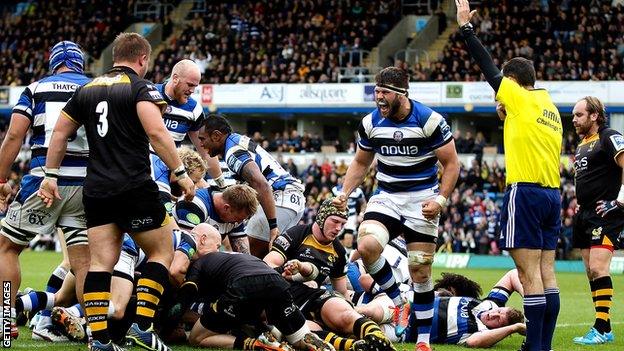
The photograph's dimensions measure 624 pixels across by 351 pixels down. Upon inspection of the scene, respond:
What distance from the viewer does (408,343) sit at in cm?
1045

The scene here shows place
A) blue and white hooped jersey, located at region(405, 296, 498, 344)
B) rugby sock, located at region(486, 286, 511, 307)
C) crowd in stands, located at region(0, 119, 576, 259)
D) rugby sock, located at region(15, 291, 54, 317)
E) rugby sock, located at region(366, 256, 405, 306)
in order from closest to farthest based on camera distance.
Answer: rugby sock, located at region(366, 256, 405, 306) < rugby sock, located at region(15, 291, 54, 317) < blue and white hooped jersey, located at region(405, 296, 498, 344) < rugby sock, located at region(486, 286, 511, 307) < crowd in stands, located at region(0, 119, 576, 259)

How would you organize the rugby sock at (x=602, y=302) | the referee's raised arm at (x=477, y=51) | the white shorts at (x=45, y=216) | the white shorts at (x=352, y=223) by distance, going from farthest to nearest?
the white shorts at (x=352, y=223), the rugby sock at (x=602, y=302), the white shorts at (x=45, y=216), the referee's raised arm at (x=477, y=51)

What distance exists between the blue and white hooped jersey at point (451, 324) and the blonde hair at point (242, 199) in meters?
1.94

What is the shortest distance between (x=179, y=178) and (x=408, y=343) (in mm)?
3321

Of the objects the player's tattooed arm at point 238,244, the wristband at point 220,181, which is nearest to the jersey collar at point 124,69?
the wristband at point 220,181

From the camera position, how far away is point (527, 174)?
887 cm

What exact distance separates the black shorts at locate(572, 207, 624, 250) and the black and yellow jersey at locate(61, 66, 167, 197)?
5.28 metres

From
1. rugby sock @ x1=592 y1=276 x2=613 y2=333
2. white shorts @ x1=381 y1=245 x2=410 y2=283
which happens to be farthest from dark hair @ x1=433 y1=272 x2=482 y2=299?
rugby sock @ x1=592 y1=276 x2=613 y2=333

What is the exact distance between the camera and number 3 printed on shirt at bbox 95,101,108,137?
824 cm

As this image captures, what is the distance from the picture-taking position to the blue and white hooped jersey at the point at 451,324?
1052 cm

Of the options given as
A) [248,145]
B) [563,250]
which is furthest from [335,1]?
[248,145]

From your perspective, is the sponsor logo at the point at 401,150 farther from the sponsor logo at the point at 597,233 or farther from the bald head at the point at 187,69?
the sponsor logo at the point at 597,233

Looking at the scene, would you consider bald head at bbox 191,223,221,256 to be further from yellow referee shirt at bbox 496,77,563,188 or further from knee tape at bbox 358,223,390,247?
yellow referee shirt at bbox 496,77,563,188

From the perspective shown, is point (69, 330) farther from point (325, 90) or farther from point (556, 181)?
point (325, 90)
